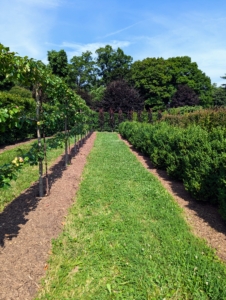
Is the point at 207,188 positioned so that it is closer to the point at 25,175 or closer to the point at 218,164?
the point at 218,164

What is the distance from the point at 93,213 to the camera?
12.3ft

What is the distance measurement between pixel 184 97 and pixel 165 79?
512cm

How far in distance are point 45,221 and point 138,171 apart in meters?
3.62

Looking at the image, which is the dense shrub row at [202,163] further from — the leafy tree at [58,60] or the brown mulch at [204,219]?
the leafy tree at [58,60]

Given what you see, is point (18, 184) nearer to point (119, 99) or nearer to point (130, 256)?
point (130, 256)

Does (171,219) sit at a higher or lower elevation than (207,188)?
lower

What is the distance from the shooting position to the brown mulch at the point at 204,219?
2959 mm

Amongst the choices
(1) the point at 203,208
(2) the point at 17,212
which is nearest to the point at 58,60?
(2) the point at 17,212

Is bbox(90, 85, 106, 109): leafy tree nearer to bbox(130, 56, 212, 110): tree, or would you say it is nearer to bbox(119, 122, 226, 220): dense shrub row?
bbox(130, 56, 212, 110): tree

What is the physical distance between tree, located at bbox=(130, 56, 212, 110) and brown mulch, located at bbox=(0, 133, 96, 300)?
3589 cm

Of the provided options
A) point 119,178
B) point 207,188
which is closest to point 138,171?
point 119,178

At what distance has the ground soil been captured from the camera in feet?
7.46

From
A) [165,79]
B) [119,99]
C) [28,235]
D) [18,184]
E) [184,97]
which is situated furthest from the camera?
→ [165,79]

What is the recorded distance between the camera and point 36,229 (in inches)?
122
